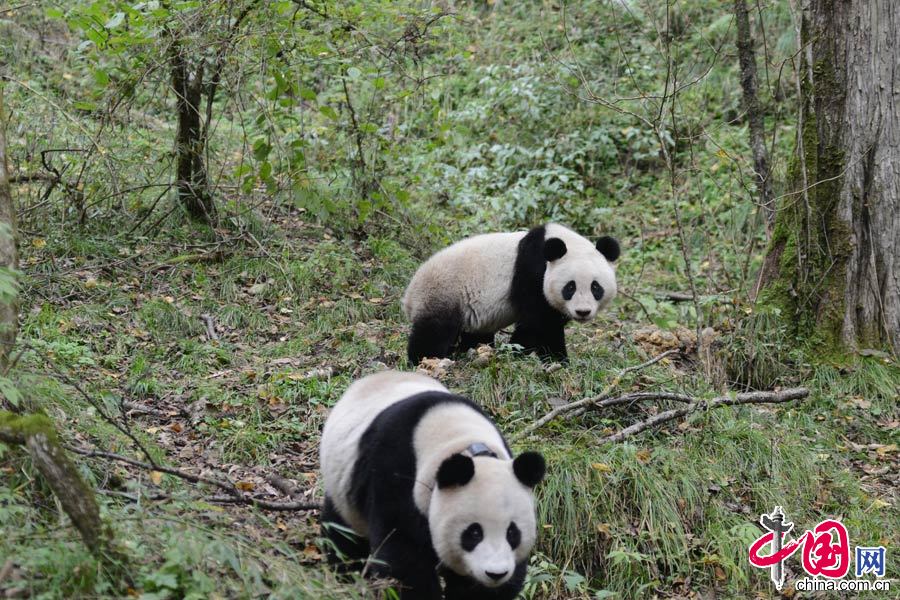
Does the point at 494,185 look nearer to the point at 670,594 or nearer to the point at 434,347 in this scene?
the point at 434,347

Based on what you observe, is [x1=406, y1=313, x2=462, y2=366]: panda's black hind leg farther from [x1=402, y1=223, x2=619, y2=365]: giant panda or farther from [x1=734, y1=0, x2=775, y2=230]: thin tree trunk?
[x1=734, y1=0, x2=775, y2=230]: thin tree trunk

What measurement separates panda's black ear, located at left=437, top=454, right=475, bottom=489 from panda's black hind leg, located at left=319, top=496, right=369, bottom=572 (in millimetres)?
1000

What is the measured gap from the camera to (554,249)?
27.0 ft

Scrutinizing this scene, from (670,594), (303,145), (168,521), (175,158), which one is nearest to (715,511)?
(670,594)

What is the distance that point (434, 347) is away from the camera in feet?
27.4

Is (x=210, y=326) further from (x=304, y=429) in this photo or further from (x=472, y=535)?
(x=472, y=535)

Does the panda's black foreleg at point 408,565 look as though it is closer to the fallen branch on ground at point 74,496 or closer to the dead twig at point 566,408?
the fallen branch on ground at point 74,496

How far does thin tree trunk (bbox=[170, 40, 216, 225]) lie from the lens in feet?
33.1

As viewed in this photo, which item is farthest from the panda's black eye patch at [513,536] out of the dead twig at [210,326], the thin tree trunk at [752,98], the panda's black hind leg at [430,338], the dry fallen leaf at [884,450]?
the thin tree trunk at [752,98]

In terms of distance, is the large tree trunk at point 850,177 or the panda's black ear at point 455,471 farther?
the large tree trunk at point 850,177

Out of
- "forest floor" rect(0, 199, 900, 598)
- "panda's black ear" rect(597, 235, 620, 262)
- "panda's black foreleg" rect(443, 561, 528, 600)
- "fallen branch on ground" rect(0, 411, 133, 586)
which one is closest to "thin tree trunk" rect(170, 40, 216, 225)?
"forest floor" rect(0, 199, 900, 598)

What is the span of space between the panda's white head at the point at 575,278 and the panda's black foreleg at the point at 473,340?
0.91m

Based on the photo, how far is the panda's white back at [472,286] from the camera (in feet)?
28.2

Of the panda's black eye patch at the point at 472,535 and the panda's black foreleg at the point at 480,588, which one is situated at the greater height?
the panda's black eye patch at the point at 472,535
